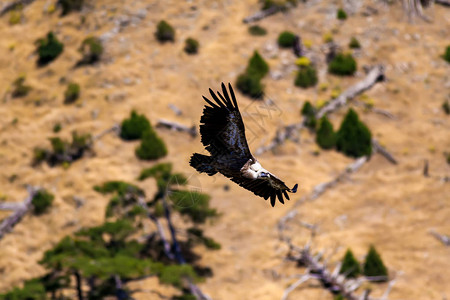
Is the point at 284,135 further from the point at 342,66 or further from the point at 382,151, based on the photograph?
the point at 342,66

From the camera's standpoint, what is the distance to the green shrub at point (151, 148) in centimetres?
3716

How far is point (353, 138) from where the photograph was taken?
38.8 m

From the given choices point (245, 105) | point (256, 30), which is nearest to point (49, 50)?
point (256, 30)

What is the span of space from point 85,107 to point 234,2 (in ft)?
50.4

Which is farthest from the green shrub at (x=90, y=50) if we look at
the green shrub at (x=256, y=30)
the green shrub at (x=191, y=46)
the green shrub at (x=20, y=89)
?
the green shrub at (x=256, y=30)

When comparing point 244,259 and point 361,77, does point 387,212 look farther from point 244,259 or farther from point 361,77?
point 361,77

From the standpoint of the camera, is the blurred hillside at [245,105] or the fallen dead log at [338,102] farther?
the fallen dead log at [338,102]

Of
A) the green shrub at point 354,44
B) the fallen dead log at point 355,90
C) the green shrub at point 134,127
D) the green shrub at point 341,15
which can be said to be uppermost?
the green shrub at point 341,15

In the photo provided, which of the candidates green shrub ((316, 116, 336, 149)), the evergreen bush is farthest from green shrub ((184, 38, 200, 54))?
green shrub ((316, 116, 336, 149))

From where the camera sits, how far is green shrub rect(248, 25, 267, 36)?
45.8 meters

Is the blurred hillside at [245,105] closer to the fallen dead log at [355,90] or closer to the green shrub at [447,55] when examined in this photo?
the green shrub at [447,55]

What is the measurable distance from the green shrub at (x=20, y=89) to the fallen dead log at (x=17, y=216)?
9762 mm

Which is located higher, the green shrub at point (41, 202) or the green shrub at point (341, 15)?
the green shrub at point (341, 15)

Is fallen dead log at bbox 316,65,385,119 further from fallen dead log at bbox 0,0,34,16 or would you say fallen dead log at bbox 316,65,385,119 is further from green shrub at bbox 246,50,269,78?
fallen dead log at bbox 0,0,34,16
